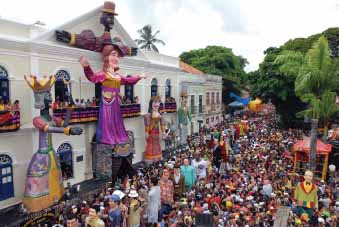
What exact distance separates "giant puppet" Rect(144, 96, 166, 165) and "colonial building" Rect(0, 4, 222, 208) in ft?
1.96

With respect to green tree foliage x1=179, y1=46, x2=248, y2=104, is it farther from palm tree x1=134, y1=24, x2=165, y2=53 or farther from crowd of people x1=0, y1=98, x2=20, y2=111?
crowd of people x1=0, y1=98, x2=20, y2=111

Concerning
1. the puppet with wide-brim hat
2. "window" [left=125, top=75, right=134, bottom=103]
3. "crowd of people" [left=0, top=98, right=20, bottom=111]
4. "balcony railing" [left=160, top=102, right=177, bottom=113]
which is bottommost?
"balcony railing" [left=160, top=102, right=177, bottom=113]

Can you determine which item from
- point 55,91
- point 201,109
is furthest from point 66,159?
point 201,109

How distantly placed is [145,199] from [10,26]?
7.94 metres

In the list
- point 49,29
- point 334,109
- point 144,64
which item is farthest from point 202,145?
point 49,29

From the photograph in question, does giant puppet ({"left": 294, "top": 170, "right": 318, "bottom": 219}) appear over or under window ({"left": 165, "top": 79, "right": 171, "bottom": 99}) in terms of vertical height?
under

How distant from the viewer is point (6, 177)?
12.7m

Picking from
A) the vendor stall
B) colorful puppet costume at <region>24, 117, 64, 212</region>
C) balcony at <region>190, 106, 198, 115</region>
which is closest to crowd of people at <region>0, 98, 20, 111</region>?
colorful puppet costume at <region>24, 117, 64, 212</region>

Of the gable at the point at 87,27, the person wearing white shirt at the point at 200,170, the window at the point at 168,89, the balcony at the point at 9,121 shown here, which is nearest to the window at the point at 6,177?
the balcony at the point at 9,121

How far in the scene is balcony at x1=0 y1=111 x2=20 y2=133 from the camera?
1184 cm

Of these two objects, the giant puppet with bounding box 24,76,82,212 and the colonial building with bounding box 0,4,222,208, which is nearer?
the giant puppet with bounding box 24,76,82,212

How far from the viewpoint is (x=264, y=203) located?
12203 millimetres

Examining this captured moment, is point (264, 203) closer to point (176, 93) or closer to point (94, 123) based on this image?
point (94, 123)

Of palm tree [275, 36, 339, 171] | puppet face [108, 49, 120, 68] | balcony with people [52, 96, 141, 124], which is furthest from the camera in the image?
palm tree [275, 36, 339, 171]
